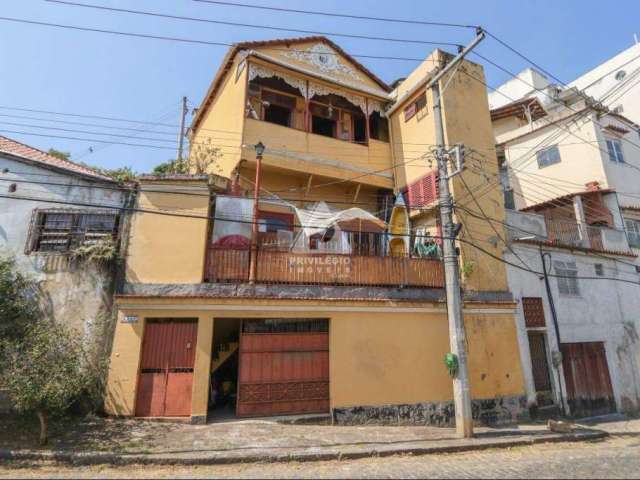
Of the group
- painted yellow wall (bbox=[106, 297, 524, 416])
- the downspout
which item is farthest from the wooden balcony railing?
the downspout

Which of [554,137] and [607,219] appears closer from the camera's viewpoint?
[607,219]

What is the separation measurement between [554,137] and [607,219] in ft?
17.0

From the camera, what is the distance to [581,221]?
16391 millimetres

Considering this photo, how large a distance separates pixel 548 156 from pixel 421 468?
1826cm

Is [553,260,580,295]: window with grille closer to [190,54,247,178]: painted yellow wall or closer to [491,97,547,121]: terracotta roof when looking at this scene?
[491,97,547,121]: terracotta roof

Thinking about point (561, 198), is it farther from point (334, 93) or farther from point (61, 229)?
point (61, 229)

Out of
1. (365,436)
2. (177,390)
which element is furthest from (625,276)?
(177,390)

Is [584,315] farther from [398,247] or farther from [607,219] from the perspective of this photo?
[398,247]

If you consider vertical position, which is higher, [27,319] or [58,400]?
[27,319]

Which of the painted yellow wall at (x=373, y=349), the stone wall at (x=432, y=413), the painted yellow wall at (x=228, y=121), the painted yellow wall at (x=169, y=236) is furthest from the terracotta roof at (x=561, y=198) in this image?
the painted yellow wall at (x=169, y=236)

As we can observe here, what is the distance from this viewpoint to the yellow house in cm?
970

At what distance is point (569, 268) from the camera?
47.6 feet

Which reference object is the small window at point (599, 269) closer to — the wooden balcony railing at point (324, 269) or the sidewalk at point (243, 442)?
the sidewalk at point (243, 442)

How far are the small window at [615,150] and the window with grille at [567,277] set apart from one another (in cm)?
750
